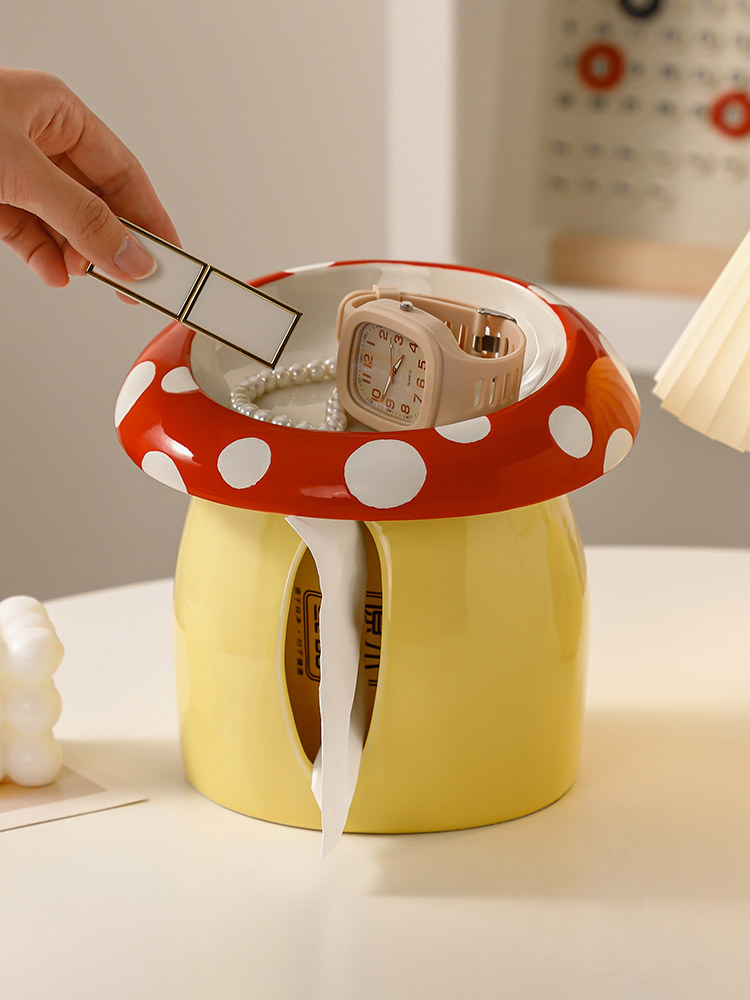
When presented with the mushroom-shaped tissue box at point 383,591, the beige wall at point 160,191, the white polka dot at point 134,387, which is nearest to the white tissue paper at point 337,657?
the mushroom-shaped tissue box at point 383,591

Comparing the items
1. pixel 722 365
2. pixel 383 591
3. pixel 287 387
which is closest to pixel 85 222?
pixel 287 387

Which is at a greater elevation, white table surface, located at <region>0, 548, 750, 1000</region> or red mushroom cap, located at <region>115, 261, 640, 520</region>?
red mushroom cap, located at <region>115, 261, 640, 520</region>

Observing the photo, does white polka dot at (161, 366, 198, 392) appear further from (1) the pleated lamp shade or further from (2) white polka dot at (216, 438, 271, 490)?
(1) the pleated lamp shade

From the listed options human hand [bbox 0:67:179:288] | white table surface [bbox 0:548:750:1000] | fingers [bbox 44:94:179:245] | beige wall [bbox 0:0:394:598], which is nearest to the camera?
white table surface [bbox 0:548:750:1000]

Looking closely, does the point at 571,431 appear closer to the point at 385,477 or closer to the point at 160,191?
the point at 385,477

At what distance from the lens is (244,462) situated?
51 cm

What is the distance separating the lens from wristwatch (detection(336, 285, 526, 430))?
565 mm

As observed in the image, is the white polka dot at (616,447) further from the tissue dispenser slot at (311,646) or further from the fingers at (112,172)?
the fingers at (112,172)

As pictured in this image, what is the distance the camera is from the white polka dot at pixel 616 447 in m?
0.54

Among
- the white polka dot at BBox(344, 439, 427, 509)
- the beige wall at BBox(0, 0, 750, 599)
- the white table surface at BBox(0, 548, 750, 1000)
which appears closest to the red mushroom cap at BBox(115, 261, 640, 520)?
the white polka dot at BBox(344, 439, 427, 509)

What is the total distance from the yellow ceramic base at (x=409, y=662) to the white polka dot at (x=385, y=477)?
0.03 m

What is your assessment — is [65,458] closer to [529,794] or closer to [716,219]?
[716,219]

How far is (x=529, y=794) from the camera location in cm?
59

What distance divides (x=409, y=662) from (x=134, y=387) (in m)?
0.19
